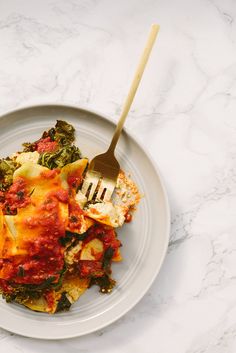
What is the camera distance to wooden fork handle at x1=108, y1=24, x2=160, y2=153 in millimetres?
3275

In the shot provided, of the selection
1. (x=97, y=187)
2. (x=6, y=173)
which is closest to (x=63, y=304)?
(x=97, y=187)

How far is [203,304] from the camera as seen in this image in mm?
3623

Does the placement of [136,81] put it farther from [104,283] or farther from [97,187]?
[104,283]

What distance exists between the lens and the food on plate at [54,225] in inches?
120

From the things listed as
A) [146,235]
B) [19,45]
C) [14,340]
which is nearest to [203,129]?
[146,235]

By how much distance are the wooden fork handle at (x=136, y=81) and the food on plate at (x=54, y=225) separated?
0.89ft

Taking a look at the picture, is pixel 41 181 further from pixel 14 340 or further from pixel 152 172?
pixel 14 340

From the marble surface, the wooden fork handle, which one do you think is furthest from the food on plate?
the marble surface

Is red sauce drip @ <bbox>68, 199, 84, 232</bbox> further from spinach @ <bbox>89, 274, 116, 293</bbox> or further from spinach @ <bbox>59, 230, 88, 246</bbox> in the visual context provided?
spinach @ <bbox>89, 274, 116, 293</bbox>

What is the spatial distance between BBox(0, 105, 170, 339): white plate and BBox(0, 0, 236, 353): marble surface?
232mm

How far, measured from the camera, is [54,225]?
303 cm

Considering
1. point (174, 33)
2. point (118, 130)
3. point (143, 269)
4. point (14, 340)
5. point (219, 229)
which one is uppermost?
point (174, 33)

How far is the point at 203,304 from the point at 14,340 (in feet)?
4.72

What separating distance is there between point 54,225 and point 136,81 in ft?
3.74
